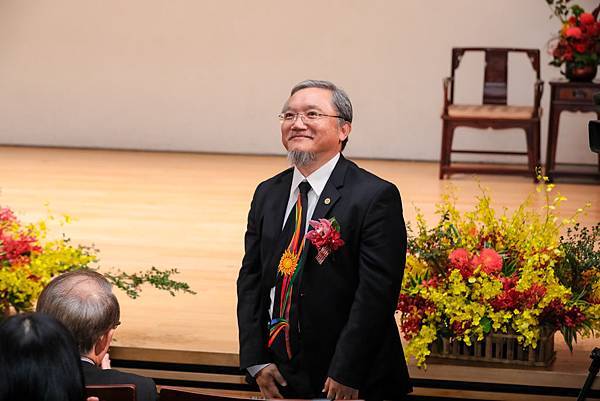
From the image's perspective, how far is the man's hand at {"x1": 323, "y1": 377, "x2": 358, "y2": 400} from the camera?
3.17 meters

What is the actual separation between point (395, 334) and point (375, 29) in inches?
253

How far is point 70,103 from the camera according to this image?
10117mm

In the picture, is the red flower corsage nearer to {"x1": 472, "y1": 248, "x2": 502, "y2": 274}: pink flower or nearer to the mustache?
the mustache

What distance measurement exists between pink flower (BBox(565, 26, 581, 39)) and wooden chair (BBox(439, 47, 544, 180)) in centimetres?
39

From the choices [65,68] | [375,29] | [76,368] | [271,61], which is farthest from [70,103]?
[76,368]

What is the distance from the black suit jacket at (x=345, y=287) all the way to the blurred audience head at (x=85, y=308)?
688mm

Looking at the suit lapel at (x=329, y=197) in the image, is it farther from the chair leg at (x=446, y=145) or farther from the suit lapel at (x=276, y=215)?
the chair leg at (x=446, y=145)

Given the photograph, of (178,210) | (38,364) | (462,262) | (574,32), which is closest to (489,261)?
(462,262)

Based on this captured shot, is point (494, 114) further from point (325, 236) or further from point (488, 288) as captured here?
point (325, 236)

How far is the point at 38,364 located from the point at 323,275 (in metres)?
1.34

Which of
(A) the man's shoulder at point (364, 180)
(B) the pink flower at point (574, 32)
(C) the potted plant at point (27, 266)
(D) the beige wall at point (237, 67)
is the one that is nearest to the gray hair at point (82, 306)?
(A) the man's shoulder at point (364, 180)

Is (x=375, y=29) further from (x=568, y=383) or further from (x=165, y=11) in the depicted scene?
(x=568, y=383)

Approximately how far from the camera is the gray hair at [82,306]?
2.65 m

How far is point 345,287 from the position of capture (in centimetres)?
323
